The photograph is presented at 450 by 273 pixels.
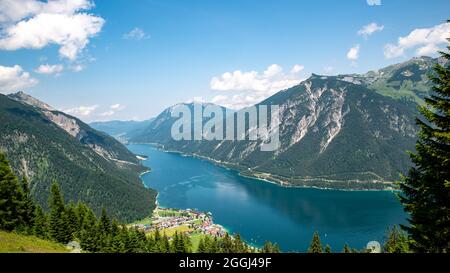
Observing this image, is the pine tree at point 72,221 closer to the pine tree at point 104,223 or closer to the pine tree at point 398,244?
the pine tree at point 104,223

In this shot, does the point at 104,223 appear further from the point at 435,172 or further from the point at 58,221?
the point at 435,172

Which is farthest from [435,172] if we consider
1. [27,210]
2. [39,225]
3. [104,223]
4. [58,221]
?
[104,223]

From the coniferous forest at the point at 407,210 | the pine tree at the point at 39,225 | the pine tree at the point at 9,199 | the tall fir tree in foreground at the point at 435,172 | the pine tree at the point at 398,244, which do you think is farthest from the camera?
the pine tree at the point at 39,225

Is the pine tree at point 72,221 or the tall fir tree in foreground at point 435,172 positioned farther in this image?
the pine tree at point 72,221

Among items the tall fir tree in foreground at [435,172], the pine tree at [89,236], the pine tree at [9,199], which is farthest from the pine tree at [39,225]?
the tall fir tree in foreground at [435,172]
